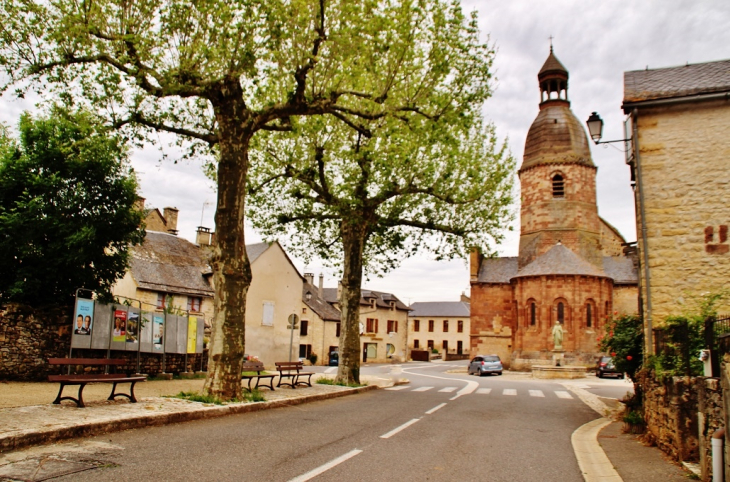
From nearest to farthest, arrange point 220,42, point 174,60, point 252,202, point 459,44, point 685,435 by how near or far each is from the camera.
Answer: point 685,435, point 220,42, point 174,60, point 459,44, point 252,202

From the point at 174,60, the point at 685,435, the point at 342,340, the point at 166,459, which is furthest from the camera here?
the point at 342,340

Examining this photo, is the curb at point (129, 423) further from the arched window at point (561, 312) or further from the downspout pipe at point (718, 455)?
the arched window at point (561, 312)

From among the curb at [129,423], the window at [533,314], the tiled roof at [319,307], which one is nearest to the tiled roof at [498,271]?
the window at [533,314]

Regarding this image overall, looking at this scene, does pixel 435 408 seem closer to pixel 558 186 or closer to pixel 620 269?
pixel 558 186

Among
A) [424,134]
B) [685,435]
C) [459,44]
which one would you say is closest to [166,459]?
[685,435]

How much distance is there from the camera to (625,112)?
11852mm

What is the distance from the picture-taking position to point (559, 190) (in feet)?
143

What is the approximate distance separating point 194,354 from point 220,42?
42.9ft

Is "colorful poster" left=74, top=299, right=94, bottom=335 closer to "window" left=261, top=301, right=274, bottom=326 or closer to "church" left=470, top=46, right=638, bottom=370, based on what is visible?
"window" left=261, top=301, right=274, bottom=326

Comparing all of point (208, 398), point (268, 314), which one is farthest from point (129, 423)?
point (268, 314)

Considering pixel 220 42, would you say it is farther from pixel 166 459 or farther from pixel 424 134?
pixel 166 459

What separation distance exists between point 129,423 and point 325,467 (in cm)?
358

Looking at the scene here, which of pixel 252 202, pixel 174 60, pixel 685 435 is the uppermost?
pixel 174 60

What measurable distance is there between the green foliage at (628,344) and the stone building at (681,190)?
103 cm
